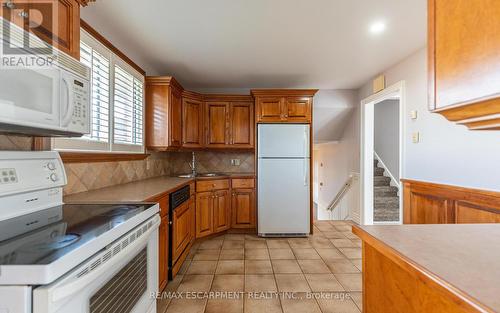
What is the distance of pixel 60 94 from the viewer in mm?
1146

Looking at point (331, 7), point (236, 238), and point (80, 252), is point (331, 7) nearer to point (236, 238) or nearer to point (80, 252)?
point (80, 252)

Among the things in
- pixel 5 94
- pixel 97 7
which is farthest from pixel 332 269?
pixel 97 7

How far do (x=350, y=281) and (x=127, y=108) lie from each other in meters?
2.89

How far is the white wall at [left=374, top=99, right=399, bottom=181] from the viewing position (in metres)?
4.89

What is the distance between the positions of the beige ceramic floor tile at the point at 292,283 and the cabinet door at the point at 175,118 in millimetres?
2056

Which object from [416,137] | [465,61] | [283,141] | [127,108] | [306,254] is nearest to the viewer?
[465,61]

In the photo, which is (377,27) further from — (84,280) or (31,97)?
(84,280)

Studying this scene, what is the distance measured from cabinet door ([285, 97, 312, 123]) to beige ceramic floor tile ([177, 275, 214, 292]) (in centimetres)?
238

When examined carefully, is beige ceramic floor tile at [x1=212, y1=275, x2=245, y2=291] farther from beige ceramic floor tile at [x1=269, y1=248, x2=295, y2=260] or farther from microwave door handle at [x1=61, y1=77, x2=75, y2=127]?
microwave door handle at [x1=61, y1=77, x2=75, y2=127]

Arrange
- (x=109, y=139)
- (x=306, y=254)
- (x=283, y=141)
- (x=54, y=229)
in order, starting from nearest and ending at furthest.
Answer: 1. (x=54, y=229)
2. (x=109, y=139)
3. (x=306, y=254)
4. (x=283, y=141)

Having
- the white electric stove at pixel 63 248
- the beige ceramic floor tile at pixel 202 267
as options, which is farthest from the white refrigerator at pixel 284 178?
the white electric stove at pixel 63 248

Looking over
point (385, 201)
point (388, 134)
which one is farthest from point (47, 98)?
point (388, 134)

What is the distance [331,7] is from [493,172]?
185 centimetres

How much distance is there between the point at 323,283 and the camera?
89.2 inches
